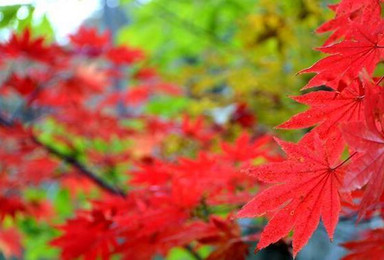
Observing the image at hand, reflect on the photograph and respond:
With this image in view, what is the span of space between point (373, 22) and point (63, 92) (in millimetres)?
1665

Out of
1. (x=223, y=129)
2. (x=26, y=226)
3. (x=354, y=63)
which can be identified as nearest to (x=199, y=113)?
(x=223, y=129)

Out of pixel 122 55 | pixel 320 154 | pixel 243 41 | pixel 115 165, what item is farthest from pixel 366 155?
pixel 115 165

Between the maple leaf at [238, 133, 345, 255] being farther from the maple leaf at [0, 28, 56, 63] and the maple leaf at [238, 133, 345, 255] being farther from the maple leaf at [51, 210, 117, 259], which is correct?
the maple leaf at [0, 28, 56, 63]

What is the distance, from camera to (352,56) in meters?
0.57

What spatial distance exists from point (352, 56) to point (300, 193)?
0.56 ft

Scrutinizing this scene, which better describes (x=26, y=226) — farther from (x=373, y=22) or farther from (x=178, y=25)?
(x=373, y=22)

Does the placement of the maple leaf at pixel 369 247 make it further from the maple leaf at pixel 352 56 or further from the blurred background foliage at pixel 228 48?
the blurred background foliage at pixel 228 48

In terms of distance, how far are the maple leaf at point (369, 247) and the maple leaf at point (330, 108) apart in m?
0.26

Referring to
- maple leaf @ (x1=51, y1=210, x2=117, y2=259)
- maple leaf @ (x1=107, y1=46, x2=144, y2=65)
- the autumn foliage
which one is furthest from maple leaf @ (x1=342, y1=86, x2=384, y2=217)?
maple leaf @ (x1=107, y1=46, x2=144, y2=65)

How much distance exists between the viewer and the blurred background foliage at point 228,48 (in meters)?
1.52

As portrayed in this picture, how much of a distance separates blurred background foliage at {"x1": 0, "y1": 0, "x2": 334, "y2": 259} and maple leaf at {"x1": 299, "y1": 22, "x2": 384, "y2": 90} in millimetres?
816

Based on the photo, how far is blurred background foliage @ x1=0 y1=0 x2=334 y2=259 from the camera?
5.00ft

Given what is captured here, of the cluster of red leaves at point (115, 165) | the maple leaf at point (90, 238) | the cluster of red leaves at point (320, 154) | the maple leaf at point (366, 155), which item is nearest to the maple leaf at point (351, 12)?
the cluster of red leaves at point (320, 154)

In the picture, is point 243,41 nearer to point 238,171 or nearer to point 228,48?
point 228,48
